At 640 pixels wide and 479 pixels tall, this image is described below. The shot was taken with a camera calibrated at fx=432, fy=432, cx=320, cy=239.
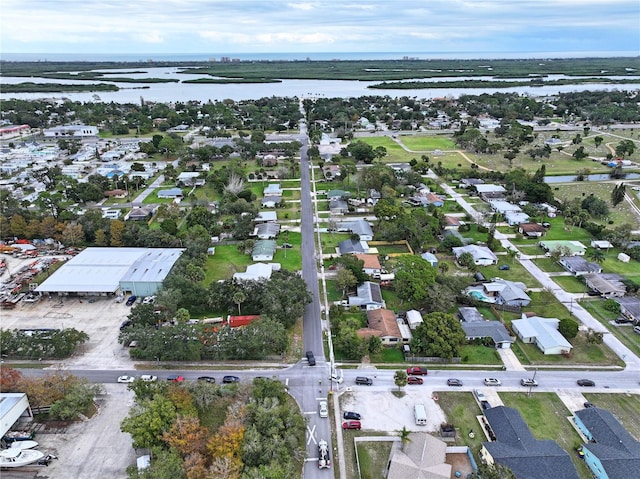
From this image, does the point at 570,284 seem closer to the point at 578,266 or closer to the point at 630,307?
the point at 578,266

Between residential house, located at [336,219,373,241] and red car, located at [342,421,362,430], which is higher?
residential house, located at [336,219,373,241]

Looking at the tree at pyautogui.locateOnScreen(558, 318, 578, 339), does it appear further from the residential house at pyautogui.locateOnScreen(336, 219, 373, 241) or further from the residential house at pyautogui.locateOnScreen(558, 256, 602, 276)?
the residential house at pyautogui.locateOnScreen(336, 219, 373, 241)

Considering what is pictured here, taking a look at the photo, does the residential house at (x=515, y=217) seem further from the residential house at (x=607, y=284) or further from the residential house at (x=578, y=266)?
the residential house at (x=607, y=284)

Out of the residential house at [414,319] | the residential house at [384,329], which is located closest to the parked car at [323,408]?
the residential house at [384,329]

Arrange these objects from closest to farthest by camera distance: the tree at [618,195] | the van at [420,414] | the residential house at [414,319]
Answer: the van at [420,414] < the residential house at [414,319] < the tree at [618,195]

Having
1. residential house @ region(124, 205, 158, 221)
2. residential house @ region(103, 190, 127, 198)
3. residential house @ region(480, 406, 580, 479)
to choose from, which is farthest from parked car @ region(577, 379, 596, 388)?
→ residential house @ region(103, 190, 127, 198)

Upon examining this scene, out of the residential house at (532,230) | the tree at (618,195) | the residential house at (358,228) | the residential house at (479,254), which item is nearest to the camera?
the residential house at (479,254)

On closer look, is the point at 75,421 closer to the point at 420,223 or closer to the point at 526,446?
the point at 526,446

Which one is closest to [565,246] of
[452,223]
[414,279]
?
[452,223]
